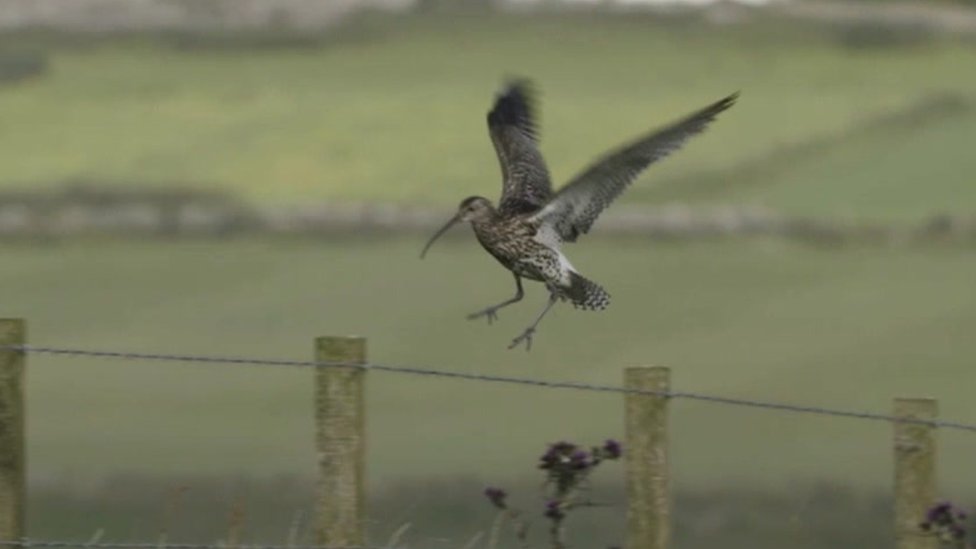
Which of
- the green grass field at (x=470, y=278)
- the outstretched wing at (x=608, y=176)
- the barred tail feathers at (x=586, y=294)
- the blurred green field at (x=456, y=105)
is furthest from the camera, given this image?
the blurred green field at (x=456, y=105)

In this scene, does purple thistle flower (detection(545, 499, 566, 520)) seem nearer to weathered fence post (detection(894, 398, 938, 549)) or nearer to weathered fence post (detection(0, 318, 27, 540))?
weathered fence post (detection(894, 398, 938, 549))

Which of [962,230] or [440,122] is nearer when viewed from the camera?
[962,230]

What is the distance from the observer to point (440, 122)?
40.2m

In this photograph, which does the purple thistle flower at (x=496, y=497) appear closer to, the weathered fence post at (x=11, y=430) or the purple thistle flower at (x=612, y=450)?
the purple thistle flower at (x=612, y=450)

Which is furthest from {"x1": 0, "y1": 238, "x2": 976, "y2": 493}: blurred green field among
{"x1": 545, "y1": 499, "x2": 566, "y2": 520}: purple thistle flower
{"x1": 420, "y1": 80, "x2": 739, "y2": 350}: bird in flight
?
{"x1": 545, "y1": 499, "x2": 566, "y2": 520}: purple thistle flower

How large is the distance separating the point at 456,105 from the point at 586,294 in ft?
96.7

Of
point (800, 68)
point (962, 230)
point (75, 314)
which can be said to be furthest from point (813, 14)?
point (75, 314)

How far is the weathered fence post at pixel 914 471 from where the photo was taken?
8.80 metres

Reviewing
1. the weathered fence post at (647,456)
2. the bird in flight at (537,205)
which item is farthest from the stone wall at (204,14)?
the weathered fence post at (647,456)

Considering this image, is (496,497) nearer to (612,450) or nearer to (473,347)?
(612,450)

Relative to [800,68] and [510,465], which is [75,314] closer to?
[510,465]

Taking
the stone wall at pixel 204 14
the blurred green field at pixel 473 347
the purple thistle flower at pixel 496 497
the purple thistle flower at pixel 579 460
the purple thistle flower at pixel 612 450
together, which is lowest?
the purple thistle flower at pixel 496 497

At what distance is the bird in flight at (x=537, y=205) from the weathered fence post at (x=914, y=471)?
59.8 inches

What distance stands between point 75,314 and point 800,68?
12471 mm
